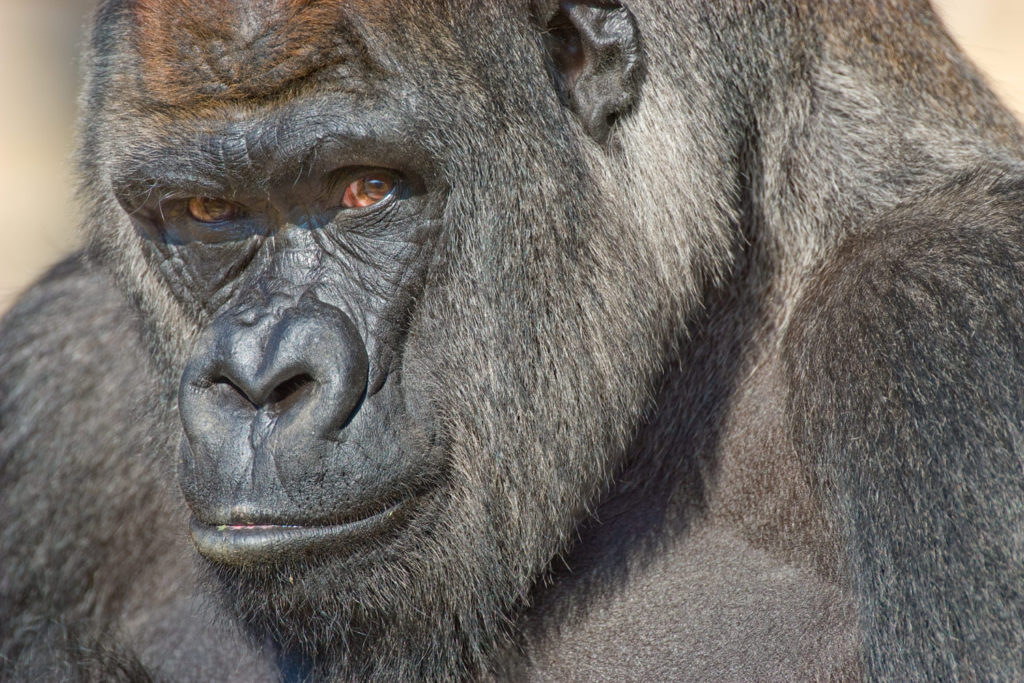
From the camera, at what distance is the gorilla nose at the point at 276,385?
2.50 m

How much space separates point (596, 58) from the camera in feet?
9.26

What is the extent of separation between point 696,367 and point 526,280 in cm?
61

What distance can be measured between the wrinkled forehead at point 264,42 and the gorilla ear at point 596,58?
1.25ft

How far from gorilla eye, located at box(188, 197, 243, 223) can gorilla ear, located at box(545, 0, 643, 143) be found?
2.88 ft

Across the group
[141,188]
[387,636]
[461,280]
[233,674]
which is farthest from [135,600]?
[461,280]

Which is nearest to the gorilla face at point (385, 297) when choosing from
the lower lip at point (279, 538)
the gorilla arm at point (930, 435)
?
the lower lip at point (279, 538)

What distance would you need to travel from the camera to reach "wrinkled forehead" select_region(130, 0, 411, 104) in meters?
2.61

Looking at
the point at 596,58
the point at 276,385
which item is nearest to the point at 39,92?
the point at 596,58

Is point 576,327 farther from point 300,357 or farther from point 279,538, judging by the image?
point 279,538

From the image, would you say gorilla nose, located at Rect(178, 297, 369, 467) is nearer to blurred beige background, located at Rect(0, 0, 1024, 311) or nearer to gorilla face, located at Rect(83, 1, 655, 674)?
gorilla face, located at Rect(83, 1, 655, 674)

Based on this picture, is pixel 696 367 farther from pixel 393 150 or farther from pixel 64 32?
pixel 64 32

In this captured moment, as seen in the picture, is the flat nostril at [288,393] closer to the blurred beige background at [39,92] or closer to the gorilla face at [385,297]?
the gorilla face at [385,297]

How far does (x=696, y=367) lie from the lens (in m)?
3.07

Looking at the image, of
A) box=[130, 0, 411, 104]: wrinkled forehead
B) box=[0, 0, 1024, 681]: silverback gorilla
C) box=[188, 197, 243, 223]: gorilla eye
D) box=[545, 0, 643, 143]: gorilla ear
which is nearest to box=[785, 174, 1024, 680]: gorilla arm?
box=[0, 0, 1024, 681]: silverback gorilla
